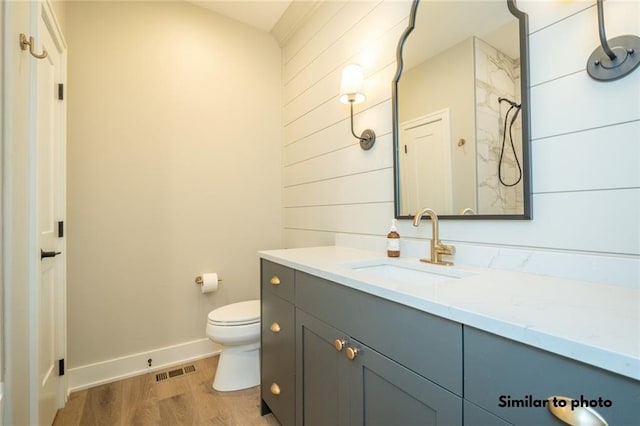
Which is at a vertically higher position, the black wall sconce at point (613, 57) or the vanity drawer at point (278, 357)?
the black wall sconce at point (613, 57)

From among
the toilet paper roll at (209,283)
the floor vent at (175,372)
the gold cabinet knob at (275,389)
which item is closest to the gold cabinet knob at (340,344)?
the gold cabinet knob at (275,389)

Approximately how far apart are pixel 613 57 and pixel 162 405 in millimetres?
2494

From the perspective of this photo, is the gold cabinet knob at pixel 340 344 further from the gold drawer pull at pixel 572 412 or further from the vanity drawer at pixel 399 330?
the gold drawer pull at pixel 572 412

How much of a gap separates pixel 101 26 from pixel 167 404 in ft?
8.00

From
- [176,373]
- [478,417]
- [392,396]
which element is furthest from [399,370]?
[176,373]

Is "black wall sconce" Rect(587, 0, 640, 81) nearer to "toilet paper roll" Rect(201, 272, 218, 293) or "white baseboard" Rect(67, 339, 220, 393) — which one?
"toilet paper roll" Rect(201, 272, 218, 293)

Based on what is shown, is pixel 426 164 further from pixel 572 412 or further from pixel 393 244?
pixel 572 412

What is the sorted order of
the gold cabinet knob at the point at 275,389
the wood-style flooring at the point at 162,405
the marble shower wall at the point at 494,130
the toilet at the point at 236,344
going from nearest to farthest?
the marble shower wall at the point at 494,130 < the gold cabinet knob at the point at 275,389 < the wood-style flooring at the point at 162,405 < the toilet at the point at 236,344

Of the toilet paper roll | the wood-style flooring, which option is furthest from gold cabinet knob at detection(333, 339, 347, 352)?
the toilet paper roll

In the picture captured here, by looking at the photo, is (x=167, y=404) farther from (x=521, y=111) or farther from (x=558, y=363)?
(x=521, y=111)

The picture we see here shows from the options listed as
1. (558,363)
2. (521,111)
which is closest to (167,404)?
(558,363)

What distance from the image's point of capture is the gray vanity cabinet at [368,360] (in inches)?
26.9

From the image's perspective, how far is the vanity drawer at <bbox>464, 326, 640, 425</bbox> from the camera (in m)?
0.44

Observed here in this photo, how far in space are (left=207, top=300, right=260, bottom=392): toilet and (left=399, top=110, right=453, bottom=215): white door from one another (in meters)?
1.18
